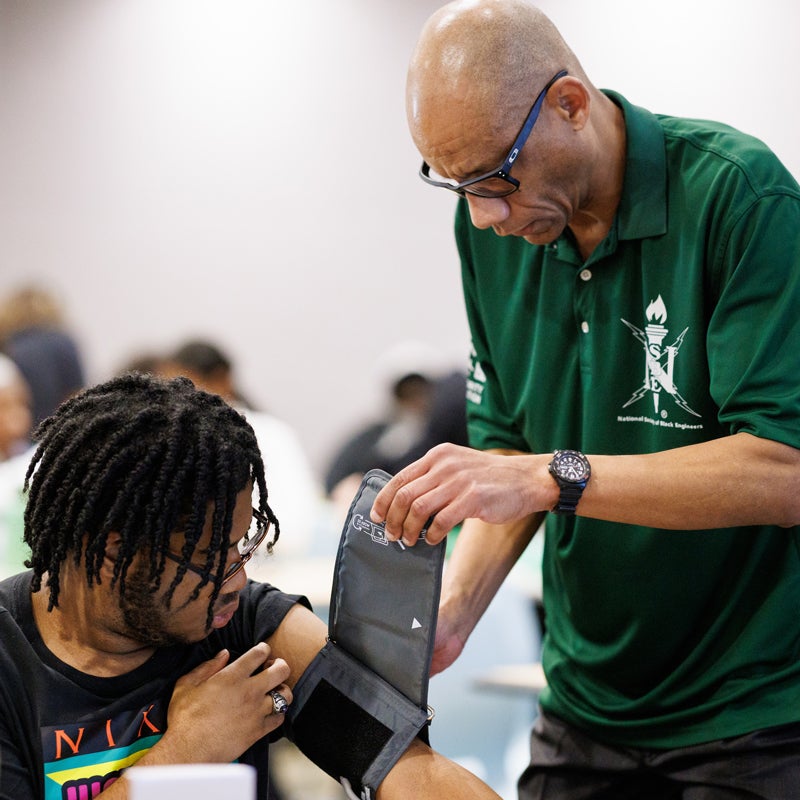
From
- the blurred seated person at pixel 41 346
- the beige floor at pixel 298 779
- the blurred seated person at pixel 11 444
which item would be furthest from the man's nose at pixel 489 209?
the blurred seated person at pixel 41 346

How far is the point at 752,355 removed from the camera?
5.10ft

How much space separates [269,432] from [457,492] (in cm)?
319

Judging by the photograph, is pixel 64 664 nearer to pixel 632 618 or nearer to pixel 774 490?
pixel 632 618

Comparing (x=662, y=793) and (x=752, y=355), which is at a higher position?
(x=752, y=355)

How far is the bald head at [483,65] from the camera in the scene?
1.60m

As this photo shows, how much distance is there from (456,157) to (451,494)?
1.69ft

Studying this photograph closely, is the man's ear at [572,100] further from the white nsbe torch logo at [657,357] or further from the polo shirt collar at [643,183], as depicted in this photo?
the white nsbe torch logo at [657,357]

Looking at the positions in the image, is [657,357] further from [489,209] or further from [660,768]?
[660,768]

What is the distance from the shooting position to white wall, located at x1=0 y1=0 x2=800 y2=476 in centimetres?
459

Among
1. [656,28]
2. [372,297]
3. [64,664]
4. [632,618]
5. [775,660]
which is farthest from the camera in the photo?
[372,297]

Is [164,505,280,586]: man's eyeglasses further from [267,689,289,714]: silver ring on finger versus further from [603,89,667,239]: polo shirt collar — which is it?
[603,89,667,239]: polo shirt collar

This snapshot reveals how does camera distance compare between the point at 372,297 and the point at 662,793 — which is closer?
the point at 662,793

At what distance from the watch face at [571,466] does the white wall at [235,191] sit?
3245 millimetres

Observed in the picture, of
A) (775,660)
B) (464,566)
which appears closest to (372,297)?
(464,566)
